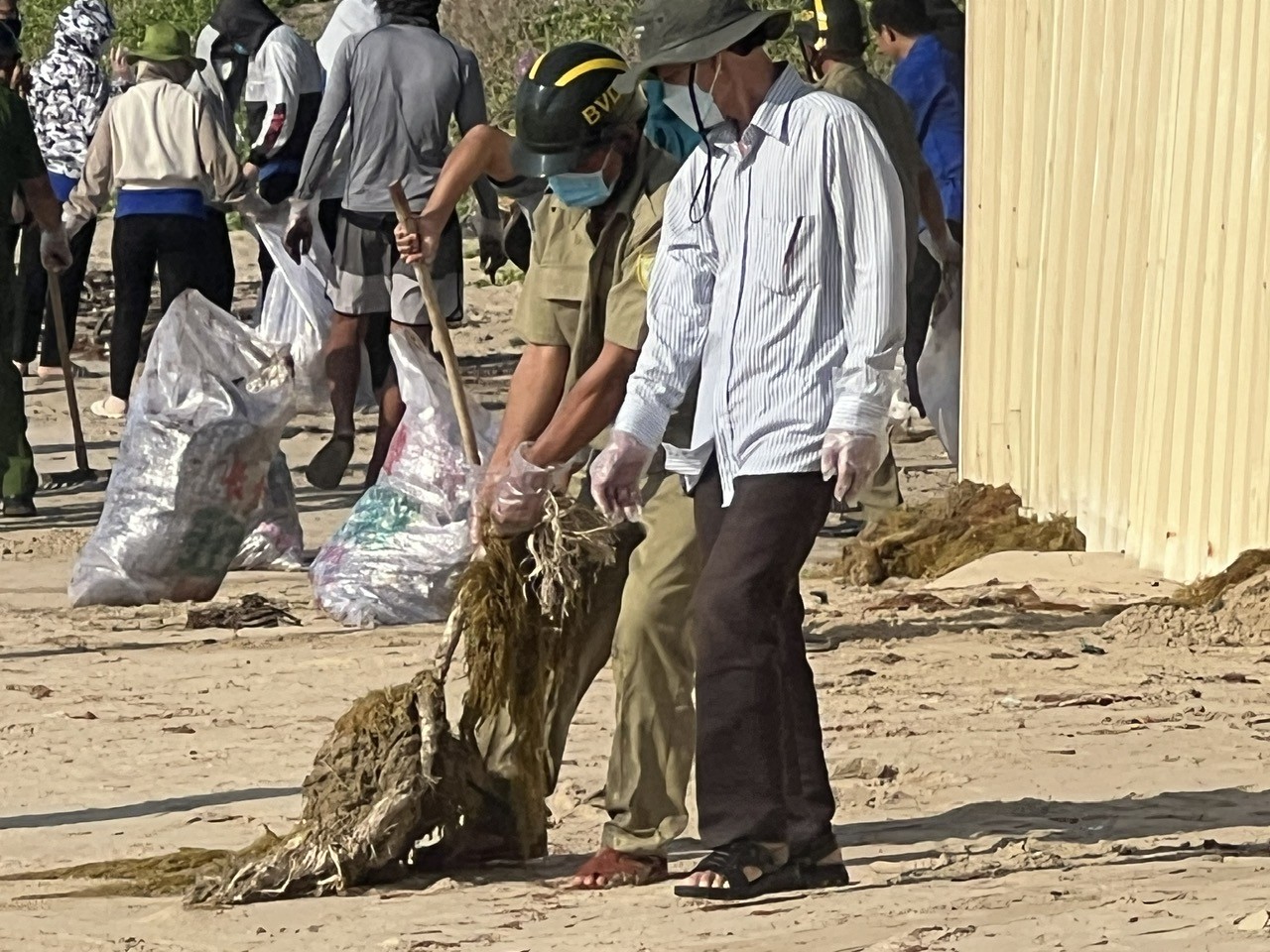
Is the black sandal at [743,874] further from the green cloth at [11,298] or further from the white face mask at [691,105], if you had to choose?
the green cloth at [11,298]

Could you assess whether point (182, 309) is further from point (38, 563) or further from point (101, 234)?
point (101, 234)

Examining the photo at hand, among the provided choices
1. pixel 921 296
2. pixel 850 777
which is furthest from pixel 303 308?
pixel 850 777

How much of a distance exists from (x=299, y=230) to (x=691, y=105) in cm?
615

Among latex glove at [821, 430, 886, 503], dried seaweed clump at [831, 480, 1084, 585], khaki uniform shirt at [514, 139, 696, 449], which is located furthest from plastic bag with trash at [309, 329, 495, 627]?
latex glove at [821, 430, 886, 503]

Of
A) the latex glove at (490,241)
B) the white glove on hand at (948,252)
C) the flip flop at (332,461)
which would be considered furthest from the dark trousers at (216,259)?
the white glove on hand at (948,252)

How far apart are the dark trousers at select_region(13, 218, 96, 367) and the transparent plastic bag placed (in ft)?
12.8

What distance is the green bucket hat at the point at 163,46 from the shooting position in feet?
36.9

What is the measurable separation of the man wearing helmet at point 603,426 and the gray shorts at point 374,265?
4967 millimetres

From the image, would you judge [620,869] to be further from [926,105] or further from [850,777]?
[926,105]

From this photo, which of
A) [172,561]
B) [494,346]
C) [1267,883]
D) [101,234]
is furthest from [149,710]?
[101,234]

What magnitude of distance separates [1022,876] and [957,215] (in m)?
5.81

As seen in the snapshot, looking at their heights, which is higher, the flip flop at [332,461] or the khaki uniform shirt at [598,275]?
the khaki uniform shirt at [598,275]

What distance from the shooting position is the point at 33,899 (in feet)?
17.3

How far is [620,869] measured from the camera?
5109 mm
